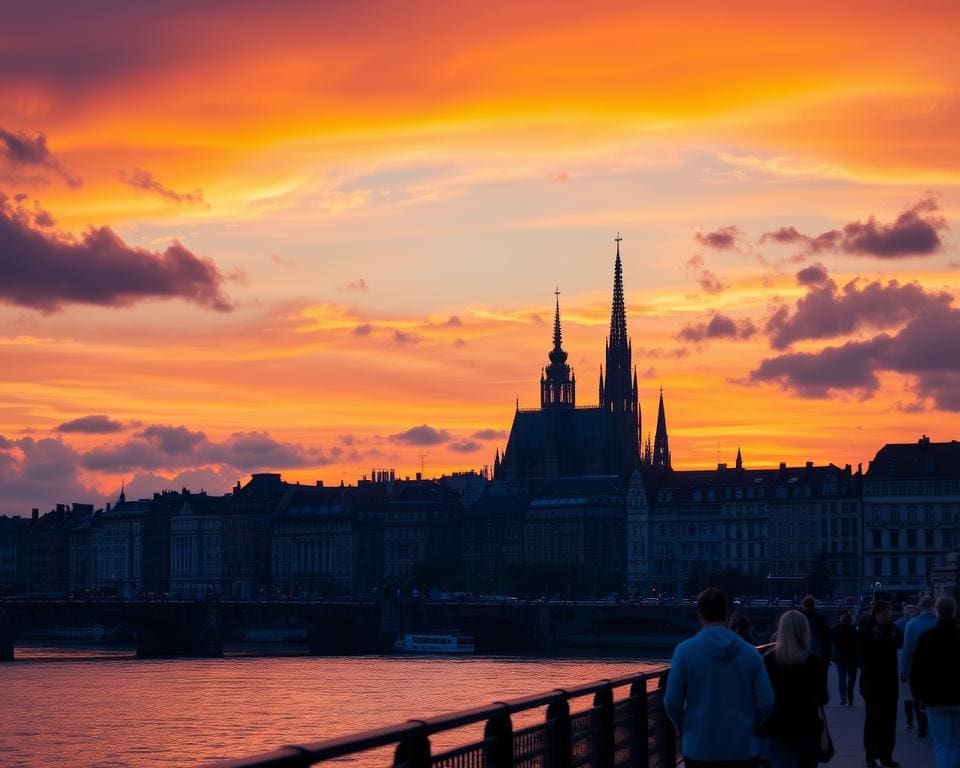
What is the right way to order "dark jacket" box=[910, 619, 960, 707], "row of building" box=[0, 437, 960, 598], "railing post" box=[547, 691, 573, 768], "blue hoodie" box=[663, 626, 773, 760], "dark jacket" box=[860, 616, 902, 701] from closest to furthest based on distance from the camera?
1. "blue hoodie" box=[663, 626, 773, 760]
2. "railing post" box=[547, 691, 573, 768]
3. "dark jacket" box=[910, 619, 960, 707]
4. "dark jacket" box=[860, 616, 902, 701]
5. "row of building" box=[0, 437, 960, 598]

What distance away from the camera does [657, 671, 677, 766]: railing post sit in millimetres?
16172

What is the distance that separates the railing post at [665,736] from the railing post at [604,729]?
215cm

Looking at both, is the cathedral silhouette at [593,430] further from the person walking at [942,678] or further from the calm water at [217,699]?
the person walking at [942,678]

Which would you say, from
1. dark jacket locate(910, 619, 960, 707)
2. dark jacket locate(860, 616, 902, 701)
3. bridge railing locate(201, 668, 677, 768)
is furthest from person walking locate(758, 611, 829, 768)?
dark jacket locate(860, 616, 902, 701)

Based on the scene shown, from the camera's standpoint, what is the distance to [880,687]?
18.8 m

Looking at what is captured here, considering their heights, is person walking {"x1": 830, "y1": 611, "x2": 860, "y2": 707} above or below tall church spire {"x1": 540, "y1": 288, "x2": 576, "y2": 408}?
below

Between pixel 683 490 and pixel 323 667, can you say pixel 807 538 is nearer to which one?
pixel 683 490

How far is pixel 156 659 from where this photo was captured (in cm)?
11506

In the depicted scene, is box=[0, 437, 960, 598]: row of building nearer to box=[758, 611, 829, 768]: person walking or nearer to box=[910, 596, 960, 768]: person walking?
box=[910, 596, 960, 768]: person walking

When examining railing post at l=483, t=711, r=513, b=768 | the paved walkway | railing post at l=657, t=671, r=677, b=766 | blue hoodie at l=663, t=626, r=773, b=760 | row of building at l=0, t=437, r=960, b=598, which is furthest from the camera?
row of building at l=0, t=437, r=960, b=598

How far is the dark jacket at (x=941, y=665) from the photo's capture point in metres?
15.2

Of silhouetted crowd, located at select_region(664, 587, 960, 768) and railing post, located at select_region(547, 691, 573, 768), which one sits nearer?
silhouetted crowd, located at select_region(664, 587, 960, 768)

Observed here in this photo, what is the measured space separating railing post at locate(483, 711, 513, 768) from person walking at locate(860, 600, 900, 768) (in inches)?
328

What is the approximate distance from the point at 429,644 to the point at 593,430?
69461mm
